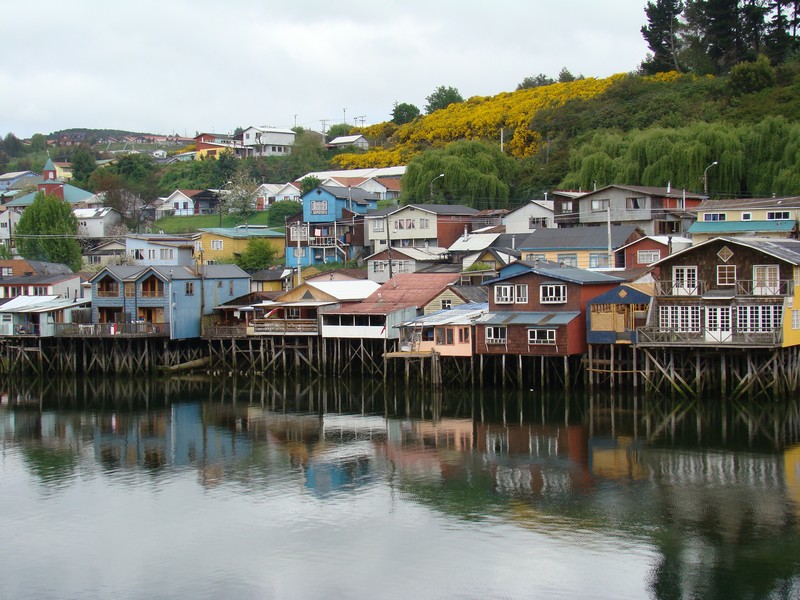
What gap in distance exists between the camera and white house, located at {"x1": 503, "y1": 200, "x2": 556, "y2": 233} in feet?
202

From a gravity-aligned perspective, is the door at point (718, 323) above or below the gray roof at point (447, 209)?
below

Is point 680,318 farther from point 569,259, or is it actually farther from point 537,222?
point 537,222

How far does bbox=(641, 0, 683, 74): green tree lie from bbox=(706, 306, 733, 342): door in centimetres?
5237

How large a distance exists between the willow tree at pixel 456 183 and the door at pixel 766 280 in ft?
113

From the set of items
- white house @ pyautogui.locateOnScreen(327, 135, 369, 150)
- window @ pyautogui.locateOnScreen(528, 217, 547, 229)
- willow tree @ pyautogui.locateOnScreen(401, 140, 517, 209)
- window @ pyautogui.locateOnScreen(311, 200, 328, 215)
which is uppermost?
white house @ pyautogui.locateOnScreen(327, 135, 369, 150)

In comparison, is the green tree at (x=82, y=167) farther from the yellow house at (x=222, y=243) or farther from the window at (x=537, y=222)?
the window at (x=537, y=222)

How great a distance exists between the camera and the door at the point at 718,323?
3716 centimetres

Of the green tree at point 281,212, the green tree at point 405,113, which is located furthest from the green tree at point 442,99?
the green tree at point 281,212

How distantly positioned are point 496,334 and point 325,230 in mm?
28614

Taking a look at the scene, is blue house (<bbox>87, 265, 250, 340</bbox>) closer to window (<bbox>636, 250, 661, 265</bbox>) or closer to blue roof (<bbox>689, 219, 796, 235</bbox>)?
window (<bbox>636, 250, 661, 265</bbox>)

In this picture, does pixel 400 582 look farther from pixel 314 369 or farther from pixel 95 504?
pixel 314 369

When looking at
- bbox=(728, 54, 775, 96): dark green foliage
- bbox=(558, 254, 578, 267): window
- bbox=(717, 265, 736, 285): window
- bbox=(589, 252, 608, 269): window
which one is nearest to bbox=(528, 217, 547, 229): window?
bbox=(558, 254, 578, 267): window

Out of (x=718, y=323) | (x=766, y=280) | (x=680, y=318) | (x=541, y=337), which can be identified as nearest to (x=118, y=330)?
(x=541, y=337)

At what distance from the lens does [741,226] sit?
49.5 m
